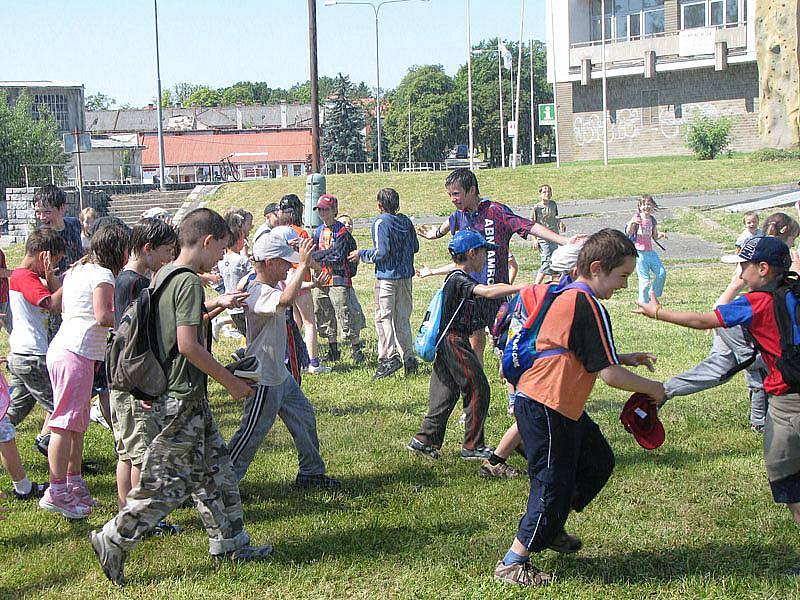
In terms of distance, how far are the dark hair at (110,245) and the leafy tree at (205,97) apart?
148 meters

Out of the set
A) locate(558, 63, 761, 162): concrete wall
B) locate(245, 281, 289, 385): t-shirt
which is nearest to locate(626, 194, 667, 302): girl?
locate(245, 281, 289, 385): t-shirt

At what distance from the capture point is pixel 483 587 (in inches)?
182

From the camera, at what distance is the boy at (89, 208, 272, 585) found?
4496 mm

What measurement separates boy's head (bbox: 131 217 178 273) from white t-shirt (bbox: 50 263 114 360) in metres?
0.52

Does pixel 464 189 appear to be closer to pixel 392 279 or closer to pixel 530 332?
pixel 392 279

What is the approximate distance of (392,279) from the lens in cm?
1023

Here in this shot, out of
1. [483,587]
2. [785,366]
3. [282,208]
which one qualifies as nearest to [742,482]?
[785,366]

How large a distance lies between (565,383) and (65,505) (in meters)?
3.41

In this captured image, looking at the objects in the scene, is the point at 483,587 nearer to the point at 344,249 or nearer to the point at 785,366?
the point at 785,366

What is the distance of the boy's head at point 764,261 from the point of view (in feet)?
15.4

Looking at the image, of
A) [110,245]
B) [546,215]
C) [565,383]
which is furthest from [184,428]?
[546,215]

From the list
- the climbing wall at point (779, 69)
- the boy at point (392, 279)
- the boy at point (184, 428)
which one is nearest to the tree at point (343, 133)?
the climbing wall at point (779, 69)

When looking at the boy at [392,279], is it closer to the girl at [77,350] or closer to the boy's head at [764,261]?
the girl at [77,350]

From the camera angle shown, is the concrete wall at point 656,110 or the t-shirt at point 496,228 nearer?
the t-shirt at point 496,228
